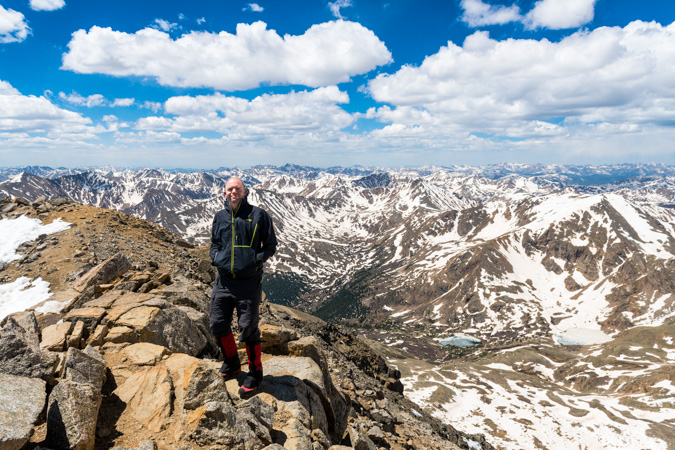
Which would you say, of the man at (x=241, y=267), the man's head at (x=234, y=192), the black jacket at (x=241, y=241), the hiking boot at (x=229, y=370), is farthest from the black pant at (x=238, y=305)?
the man's head at (x=234, y=192)

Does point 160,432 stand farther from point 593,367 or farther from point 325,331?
point 593,367

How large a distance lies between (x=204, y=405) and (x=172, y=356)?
15.5 feet

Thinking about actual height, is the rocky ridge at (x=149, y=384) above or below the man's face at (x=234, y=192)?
below

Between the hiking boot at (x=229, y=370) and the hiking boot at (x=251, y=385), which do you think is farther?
the hiking boot at (x=229, y=370)

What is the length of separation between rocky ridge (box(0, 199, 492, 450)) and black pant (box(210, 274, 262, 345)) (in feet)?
5.47

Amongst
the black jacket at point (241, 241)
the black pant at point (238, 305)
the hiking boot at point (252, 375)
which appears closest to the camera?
the black jacket at point (241, 241)

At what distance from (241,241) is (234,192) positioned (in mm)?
1939

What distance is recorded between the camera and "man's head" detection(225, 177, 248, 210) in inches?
496

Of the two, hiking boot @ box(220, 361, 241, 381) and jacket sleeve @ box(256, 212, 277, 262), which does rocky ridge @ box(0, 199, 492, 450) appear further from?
jacket sleeve @ box(256, 212, 277, 262)

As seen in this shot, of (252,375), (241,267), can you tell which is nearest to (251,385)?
(252,375)

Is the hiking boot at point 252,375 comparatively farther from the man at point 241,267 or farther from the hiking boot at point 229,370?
the hiking boot at point 229,370

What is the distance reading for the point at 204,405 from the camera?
33.2ft

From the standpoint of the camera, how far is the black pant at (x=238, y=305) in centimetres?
1290

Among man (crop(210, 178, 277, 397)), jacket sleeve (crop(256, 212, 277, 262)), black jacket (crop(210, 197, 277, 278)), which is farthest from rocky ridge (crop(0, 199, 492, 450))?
jacket sleeve (crop(256, 212, 277, 262))
